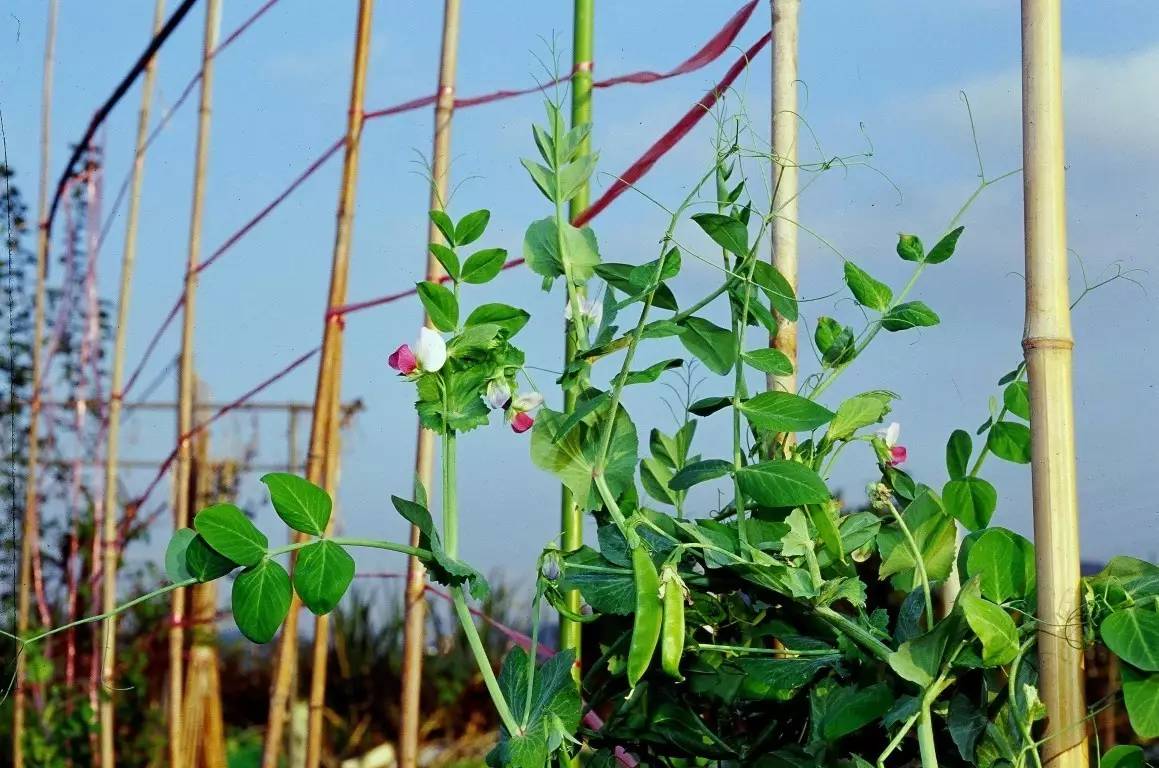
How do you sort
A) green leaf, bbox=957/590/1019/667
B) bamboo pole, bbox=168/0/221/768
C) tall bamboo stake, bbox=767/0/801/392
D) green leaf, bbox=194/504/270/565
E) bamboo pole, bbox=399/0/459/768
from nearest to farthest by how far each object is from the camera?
green leaf, bbox=957/590/1019/667, green leaf, bbox=194/504/270/565, tall bamboo stake, bbox=767/0/801/392, bamboo pole, bbox=399/0/459/768, bamboo pole, bbox=168/0/221/768

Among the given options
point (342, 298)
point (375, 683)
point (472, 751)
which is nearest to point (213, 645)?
point (375, 683)

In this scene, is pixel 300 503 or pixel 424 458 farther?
pixel 424 458

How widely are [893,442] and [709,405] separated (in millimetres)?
166

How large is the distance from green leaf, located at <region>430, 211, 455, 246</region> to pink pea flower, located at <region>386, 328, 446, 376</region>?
9 centimetres

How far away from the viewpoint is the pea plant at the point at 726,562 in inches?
Answer: 28.0

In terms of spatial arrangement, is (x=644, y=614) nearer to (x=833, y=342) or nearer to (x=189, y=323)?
(x=833, y=342)

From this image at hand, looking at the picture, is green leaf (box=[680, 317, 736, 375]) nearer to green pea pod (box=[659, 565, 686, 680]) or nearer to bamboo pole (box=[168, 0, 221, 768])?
green pea pod (box=[659, 565, 686, 680])

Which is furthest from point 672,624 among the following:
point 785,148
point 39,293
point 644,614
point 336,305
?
point 39,293

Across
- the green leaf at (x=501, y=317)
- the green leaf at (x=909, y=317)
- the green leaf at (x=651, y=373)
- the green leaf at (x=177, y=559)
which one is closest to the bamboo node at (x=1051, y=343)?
the green leaf at (x=909, y=317)

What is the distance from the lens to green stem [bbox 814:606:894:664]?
2.39ft

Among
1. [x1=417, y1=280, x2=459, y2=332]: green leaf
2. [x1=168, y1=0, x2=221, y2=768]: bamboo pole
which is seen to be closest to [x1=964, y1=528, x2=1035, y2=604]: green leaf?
[x1=417, y1=280, x2=459, y2=332]: green leaf

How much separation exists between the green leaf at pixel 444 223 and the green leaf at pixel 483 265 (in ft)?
0.07

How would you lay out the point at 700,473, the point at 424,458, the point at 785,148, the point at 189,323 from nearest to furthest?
the point at 700,473, the point at 785,148, the point at 424,458, the point at 189,323

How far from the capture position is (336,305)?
1.77m
